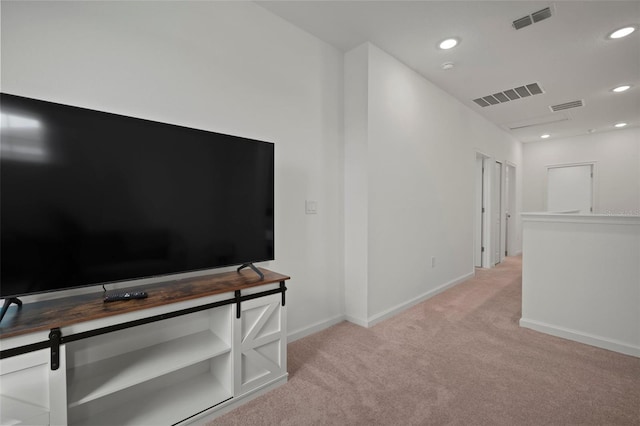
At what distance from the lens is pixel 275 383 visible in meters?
1.93

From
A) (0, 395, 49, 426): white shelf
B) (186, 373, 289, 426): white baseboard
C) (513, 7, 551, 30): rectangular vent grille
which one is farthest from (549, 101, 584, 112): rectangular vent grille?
(0, 395, 49, 426): white shelf

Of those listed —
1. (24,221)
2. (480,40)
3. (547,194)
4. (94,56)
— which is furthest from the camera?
(547,194)

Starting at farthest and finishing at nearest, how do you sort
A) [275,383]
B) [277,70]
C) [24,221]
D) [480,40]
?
[480,40]
[277,70]
[275,383]
[24,221]

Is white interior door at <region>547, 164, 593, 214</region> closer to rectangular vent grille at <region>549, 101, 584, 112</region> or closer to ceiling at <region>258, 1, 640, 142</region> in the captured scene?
ceiling at <region>258, 1, 640, 142</region>

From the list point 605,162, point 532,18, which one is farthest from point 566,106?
point 532,18

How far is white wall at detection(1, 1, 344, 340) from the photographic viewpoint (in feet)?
5.01

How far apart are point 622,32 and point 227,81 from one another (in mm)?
3646

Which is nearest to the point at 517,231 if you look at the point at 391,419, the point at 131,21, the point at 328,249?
the point at 328,249

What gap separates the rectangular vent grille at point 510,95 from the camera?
3.90 meters

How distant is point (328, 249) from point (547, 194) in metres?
6.89

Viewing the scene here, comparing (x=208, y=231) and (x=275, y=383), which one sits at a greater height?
(x=208, y=231)

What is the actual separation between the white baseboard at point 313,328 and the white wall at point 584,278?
1.89 meters

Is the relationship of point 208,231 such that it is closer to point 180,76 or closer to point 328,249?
point 180,76

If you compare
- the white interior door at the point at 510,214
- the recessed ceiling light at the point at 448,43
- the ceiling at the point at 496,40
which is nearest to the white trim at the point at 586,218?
the ceiling at the point at 496,40
